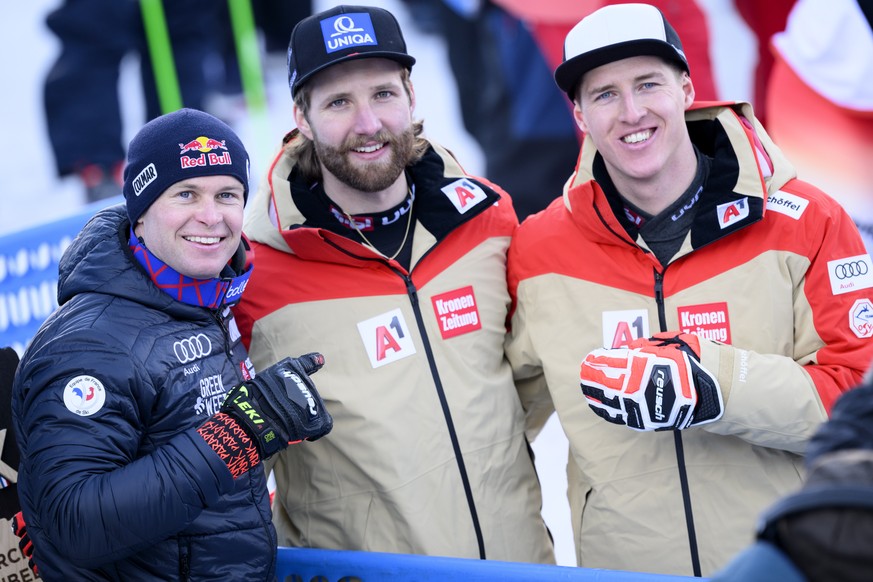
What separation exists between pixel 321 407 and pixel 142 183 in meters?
0.65

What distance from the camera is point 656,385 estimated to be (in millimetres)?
2332

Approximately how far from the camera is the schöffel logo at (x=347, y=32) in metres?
2.83

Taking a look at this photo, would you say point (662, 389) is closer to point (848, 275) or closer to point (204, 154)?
point (848, 275)

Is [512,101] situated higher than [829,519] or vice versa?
[512,101]

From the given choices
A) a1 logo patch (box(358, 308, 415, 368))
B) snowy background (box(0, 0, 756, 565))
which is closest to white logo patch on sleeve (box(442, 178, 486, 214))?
a1 logo patch (box(358, 308, 415, 368))

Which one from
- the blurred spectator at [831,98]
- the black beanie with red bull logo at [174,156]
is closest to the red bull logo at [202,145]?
the black beanie with red bull logo at [174,156]

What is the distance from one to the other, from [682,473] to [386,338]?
0.83 m

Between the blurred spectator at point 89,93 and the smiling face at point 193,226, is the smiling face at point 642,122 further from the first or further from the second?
the blurred spectator at point 89,93

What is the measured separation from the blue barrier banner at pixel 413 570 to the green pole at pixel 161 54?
5716 mm

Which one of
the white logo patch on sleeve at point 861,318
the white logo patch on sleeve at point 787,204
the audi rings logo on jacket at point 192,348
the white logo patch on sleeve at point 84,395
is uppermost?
the white logo patch on sleeve at point 787,204

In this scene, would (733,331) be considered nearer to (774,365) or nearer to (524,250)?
(774,365)

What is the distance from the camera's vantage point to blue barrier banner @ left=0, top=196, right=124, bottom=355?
365cm

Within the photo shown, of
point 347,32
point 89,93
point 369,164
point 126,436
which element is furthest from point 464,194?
point 89,93

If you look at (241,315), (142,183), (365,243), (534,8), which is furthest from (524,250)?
(534,8)
